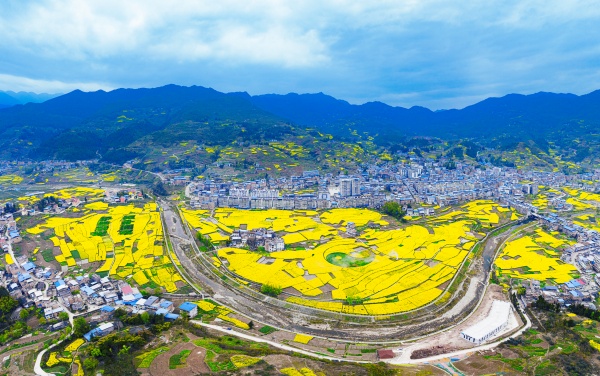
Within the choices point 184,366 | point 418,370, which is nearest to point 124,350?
point 184,366

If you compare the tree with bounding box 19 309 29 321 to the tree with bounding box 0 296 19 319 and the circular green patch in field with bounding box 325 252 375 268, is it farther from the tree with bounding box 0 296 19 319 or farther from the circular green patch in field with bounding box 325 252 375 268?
the circular green patch in field with bounding box 325 252 375 268

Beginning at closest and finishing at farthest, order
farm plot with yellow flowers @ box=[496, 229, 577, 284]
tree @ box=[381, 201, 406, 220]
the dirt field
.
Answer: the dirt field < farm plot with yellow flowers @ box=[496, 229, 577, 284] < tree @ box=[381, 201, 406, 220]

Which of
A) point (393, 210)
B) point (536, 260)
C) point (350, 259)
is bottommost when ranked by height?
point (536, 260)

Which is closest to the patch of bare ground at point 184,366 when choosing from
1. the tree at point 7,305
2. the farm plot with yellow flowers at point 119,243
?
the farm plot with yellow flowers at point 119,243

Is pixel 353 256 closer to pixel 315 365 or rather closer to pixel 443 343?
pixel 443 343

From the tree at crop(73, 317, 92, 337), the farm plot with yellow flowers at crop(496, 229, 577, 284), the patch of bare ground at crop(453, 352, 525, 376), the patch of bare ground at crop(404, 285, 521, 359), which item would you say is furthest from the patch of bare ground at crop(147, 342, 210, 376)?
the farm plot with yellow flowers at crop(496, 229, 577, 284)

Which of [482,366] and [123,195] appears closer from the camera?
[482,366]
